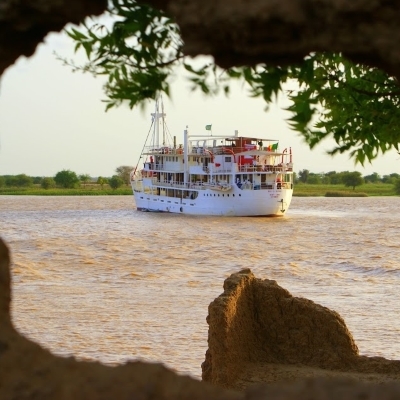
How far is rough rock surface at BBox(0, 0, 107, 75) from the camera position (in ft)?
6.61

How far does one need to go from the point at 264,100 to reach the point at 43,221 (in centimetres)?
5117

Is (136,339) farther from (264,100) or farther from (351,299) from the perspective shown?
(264,100)

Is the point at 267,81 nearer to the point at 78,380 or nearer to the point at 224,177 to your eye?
the point at 78,380

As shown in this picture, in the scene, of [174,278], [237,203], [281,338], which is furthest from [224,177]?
[281,338]

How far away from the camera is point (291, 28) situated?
1760 millimetres

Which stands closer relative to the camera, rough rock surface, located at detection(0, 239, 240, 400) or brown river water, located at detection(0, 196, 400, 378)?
rough rock surface, located at detection(0, 239, 240, 400)

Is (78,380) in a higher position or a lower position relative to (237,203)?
higher

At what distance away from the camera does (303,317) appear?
5098mm

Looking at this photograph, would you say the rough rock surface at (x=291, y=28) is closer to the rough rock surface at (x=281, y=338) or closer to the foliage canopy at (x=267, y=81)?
the foliage canopy at (x=267, y=81)

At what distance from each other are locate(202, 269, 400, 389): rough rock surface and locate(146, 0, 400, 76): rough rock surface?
121 inches

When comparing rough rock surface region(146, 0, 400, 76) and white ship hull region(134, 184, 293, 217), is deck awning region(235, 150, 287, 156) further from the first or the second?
rough rock surface region(146, 0, 400, 76)

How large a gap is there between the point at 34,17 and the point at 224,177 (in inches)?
1617

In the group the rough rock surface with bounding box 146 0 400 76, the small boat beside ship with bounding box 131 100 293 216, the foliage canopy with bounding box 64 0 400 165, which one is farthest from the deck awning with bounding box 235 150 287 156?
the rough rock surface with bounding box 146 0 400 76

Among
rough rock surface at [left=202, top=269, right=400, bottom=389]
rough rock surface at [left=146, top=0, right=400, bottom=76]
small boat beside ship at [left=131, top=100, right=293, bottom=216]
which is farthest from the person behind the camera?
small boat beside ship at [left=131, top=100, right=293, bottom=216]
